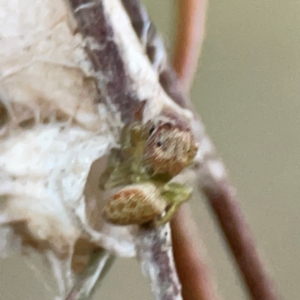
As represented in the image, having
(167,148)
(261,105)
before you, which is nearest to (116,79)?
(167,148)

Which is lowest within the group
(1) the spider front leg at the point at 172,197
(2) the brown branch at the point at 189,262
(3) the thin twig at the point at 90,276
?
(2) the brown branch at the point at 189,262

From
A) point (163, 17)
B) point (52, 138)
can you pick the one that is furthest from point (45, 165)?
point (163, 17)

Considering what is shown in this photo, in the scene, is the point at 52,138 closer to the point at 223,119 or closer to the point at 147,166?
the point at 147,166

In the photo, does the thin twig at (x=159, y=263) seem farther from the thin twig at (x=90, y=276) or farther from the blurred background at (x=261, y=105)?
the blurred background at (x=261, y=105)

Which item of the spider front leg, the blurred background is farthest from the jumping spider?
the blurred background

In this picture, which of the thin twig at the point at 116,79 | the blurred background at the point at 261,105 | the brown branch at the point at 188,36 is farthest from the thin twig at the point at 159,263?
the blurred background at the point at 261,105

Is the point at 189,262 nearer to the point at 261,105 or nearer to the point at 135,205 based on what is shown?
the point at 135,205
